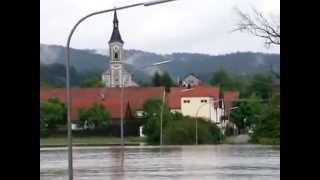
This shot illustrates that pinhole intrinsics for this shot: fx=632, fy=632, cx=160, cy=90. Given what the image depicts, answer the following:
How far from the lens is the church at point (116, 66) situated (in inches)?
628

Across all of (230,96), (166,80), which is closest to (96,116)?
(230,96)

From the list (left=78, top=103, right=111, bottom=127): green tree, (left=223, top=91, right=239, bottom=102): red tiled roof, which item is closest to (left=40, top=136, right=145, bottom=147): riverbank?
(left=78, top=103, right=111, bottom=127): green tree

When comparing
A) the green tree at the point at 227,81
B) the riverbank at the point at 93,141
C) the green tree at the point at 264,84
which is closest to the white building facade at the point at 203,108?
the green tree at the point at 227,81

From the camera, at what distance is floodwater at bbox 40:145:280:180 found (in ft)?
35.2

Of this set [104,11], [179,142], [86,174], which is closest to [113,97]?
[179,142]

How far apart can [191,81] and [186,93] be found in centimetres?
58

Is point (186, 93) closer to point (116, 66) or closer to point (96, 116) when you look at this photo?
point (116, 66)

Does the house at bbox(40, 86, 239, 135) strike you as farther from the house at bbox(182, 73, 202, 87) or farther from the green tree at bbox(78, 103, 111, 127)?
the green tree at bbox(78, 103, 111, 127)

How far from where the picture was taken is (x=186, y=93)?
23.7m
